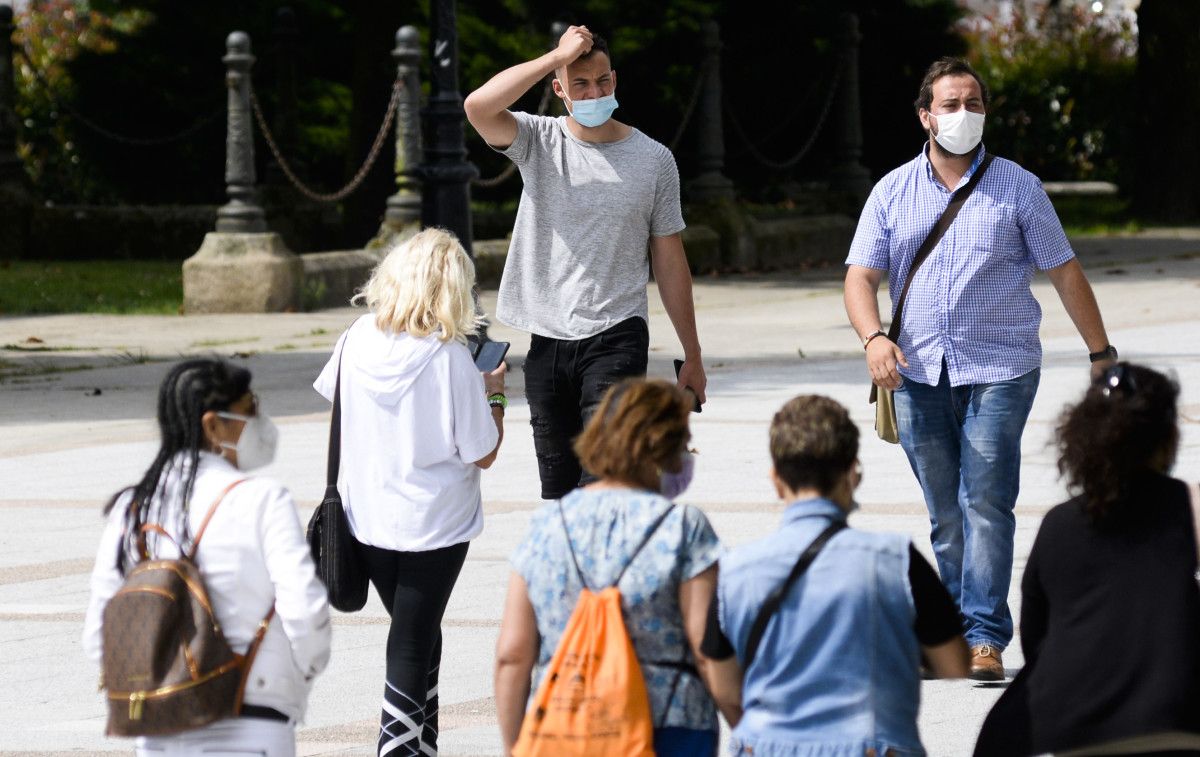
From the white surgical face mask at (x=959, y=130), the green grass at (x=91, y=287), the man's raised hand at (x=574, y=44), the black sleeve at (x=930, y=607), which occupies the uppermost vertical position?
the man's raised hand at (x=574, y=44)

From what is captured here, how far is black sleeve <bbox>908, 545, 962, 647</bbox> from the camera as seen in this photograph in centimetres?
368

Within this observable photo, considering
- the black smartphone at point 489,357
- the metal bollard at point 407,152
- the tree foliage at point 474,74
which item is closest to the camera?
the black smartphone at point 489,357

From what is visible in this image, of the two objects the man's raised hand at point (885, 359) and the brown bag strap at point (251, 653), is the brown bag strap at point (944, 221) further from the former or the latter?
the brown bag strap at point (251, 653)

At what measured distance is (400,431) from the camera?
4.90 metres

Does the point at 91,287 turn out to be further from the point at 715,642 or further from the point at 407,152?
the point at 715,642

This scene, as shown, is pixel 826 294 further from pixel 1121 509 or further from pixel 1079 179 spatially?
pixel 1079 179

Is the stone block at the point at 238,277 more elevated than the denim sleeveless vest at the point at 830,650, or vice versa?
A: the denim sleeveless vest at the point at 830,650

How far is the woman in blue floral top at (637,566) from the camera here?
3.71 metres

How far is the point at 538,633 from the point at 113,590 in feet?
2.58

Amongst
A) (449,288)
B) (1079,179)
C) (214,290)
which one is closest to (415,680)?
(449,288)

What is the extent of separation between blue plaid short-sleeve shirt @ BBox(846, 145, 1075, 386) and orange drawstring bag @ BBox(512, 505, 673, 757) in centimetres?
264

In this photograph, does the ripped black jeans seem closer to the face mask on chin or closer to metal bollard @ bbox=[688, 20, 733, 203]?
the face mask on chin

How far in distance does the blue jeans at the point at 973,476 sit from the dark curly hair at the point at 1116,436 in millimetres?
2126

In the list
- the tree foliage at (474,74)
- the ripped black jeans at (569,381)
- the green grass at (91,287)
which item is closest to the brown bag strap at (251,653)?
the ripped black jeans at (569,381)
